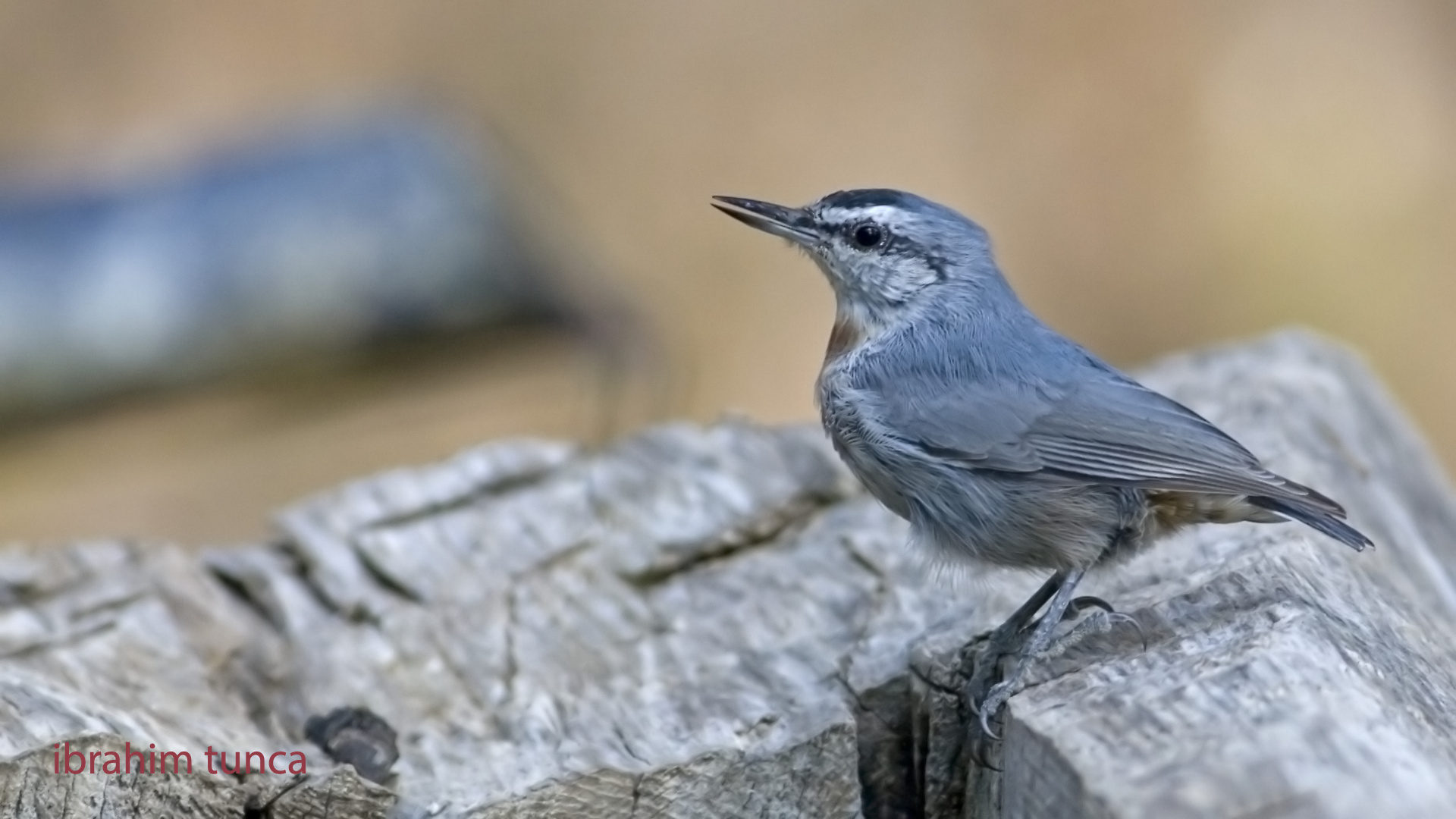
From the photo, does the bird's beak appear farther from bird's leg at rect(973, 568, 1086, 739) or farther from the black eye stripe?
bird's leg at rect(973, 568, 1086, 739)

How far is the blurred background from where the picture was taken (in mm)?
7680

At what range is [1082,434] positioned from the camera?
119 inches

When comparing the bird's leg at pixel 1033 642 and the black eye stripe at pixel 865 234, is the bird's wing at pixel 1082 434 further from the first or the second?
the black eye stripe at pixel 865 234

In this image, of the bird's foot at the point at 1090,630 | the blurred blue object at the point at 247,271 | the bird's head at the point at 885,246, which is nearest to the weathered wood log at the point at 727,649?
the bird's foot at the point at 1090,630

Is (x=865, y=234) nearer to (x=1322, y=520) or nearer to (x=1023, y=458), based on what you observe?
(x=1023, y=458)

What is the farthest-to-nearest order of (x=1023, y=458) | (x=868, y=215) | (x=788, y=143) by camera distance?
(x=788, y=143), (x=868, y=215), (x=1023, y=458)

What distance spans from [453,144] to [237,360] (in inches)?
69.8

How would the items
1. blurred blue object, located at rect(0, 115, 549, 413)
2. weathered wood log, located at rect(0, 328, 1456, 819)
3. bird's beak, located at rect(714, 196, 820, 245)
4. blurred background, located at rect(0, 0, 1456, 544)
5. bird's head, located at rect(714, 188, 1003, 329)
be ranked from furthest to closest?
blurred background, located at rect(0, 0, 1456, 544)
blurred blue object, located at rect(0, 115, 549, 413)
bird's beak, located at rect(714, 196, 820, 245)
bird's head, located at rect(714, 188, 1003, 329)
weathered wood log, located at rect(0, 328, 1456, 819)

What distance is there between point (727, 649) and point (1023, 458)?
78 centimetres

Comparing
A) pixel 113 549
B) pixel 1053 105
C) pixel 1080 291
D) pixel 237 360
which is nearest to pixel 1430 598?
pixel 113 549

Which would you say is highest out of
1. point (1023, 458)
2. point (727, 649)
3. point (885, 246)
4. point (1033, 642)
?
point (885, 246)

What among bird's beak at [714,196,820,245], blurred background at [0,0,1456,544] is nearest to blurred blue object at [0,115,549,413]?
blurred background at [0,0,1456,544]

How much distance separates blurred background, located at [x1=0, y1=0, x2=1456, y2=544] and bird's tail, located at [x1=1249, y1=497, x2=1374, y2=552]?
4.17 metres

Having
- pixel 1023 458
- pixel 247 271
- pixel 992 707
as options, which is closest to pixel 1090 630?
pixel 992 707
